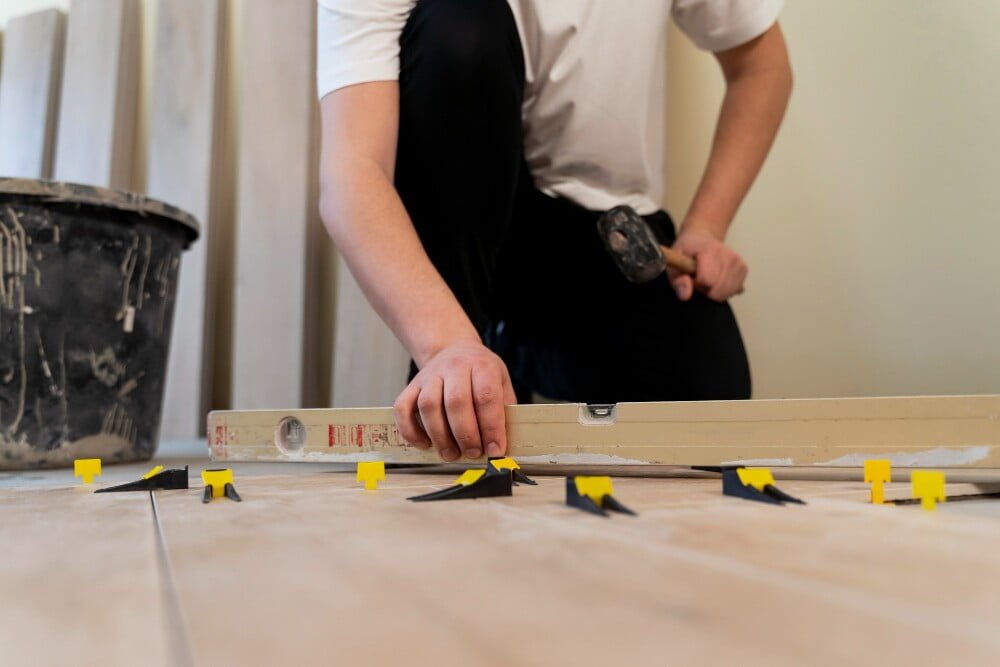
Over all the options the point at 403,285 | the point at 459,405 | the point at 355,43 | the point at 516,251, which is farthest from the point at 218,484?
the point at 516,251

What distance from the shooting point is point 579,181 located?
50.7 inches

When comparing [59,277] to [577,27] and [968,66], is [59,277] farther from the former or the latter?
[968,66]

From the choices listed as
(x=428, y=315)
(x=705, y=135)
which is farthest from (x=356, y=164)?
(x=705, y=135)

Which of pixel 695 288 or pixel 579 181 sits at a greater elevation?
pixel 579 181

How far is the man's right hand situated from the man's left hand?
567mm

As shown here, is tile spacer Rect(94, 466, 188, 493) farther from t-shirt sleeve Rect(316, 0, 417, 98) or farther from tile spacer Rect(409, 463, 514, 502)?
t-shirt sleeve Rect(316, 0, 417, 98)

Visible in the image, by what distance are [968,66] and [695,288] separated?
569 millimetres

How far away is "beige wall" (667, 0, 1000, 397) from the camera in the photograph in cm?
122

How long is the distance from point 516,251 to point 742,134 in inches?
17.7

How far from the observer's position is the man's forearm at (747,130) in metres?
1.30

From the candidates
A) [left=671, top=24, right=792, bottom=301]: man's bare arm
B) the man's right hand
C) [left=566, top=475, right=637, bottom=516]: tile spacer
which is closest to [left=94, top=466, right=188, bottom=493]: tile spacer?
the man's right hand

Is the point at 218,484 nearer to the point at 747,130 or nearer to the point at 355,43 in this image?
the point at 355,43

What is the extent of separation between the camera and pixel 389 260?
84cm

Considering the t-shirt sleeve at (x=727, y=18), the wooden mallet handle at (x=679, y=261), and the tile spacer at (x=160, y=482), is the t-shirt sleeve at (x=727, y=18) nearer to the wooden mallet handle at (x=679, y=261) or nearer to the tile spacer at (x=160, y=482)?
the wooden mallet handle at (x=679, y=261)
